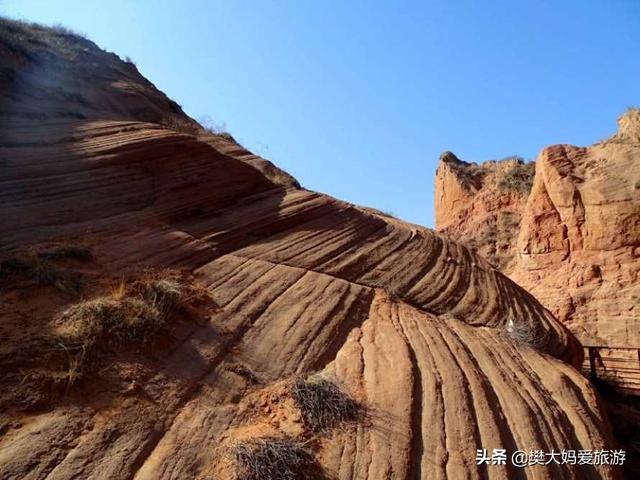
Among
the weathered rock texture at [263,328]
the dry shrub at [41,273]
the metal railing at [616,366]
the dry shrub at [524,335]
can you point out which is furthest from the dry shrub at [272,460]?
the metal railing at [616,366]

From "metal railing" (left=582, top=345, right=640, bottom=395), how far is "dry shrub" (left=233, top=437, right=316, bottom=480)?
1129cm

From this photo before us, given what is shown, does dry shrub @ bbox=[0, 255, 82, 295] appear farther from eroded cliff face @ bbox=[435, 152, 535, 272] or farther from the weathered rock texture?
eroded cliff face @ bbox=[435, 152, 535, 272]

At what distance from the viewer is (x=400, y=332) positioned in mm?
A: 6594

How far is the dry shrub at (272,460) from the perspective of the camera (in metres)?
3.70

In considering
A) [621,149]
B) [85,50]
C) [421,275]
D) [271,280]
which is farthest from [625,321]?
[85,50]

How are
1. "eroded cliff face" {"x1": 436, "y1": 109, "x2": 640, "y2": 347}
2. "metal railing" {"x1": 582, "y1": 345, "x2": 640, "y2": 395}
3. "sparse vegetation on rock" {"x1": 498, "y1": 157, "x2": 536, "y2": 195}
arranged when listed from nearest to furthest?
"metal railing" {"x1": 582, "y1": 345, "x2": 640, "y2": 395}
"eroded cliff face" {"x1": 436, "y1": 109, "x2": 640, "y2": 347}
"sparse vegetation on rock" {"x1": 498, "y1": 157, "x2": 536, "y2": 195}

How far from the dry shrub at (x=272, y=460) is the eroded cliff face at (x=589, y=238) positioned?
1386 cm

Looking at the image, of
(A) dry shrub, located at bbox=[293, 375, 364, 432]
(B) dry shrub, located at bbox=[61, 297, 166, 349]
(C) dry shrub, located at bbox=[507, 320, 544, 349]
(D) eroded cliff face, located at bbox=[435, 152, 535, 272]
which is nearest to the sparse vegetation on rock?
(D) eroded cliff face, located at bbox=[435, 152, 535, 272]

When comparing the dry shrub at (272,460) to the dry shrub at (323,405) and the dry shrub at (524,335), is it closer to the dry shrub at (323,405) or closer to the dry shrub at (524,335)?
the dry shrub at (323,405)

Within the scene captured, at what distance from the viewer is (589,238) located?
1677 cm

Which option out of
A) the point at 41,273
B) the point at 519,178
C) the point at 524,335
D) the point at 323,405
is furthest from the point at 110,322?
the point at 519,178

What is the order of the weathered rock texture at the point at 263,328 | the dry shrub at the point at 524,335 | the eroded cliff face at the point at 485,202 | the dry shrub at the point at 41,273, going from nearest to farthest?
the weathered rock texture at the point at 263,328
the dry shrub at the point at 41,273
the dry shrub at the point at 524,335
the eroded cliff face at the point at 485,202

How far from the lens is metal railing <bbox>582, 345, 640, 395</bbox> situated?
13.1 m

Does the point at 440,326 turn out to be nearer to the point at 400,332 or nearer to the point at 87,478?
the point at 400,332
